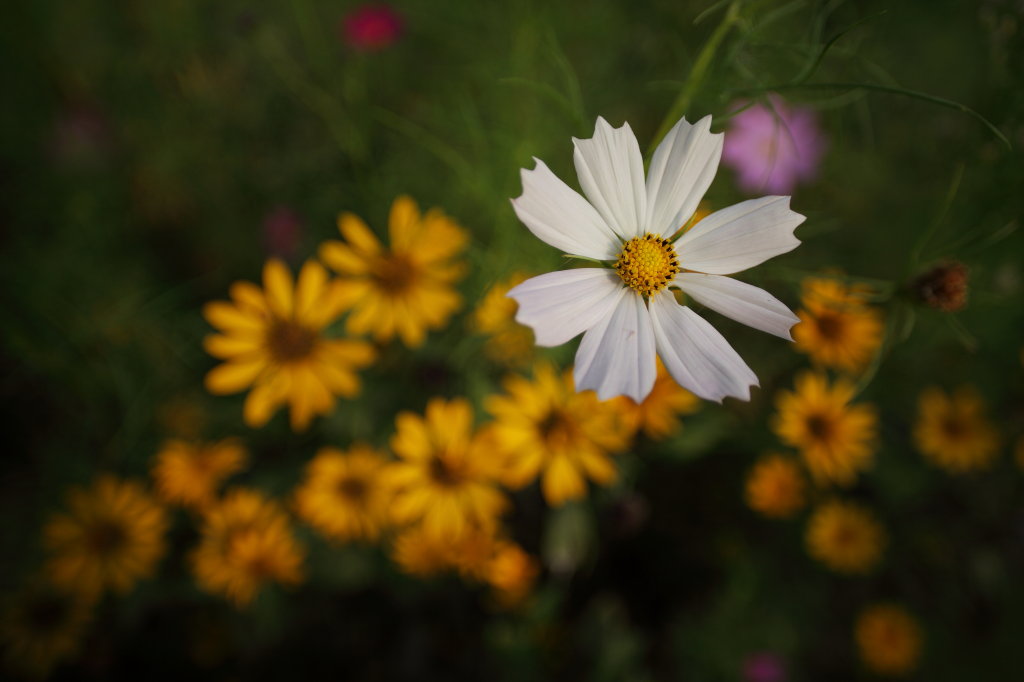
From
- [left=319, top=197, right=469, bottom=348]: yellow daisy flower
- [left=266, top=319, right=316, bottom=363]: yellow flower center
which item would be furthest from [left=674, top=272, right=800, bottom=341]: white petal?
[left=266, top=319, right=316, bottom=363]: yellow flower center

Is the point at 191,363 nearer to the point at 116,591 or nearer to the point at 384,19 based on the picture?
the point at 116,591

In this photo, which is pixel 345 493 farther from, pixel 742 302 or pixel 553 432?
pixel 742 302

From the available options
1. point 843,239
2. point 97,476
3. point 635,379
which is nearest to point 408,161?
point 97,476

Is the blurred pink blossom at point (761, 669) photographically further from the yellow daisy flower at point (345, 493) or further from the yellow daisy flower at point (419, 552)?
the yellow daisy flower at point (345, 493)

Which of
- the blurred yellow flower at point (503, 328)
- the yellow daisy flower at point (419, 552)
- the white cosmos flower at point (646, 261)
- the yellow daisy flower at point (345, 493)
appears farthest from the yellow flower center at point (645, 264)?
the yellow daisy flower at point (419, 552)

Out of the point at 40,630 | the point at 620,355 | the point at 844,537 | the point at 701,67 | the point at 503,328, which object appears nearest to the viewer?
the point at 620,355

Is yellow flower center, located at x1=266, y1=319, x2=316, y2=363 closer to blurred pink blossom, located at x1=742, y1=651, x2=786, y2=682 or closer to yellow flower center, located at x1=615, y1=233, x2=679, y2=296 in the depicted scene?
yellow flower center, located at x1=615, y1=233, x2=679, y2=296

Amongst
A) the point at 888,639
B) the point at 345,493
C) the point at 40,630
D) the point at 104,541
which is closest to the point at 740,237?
the point at 345,493
